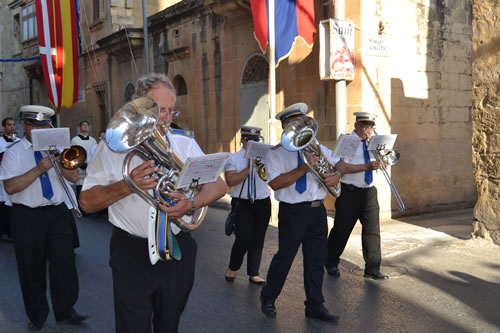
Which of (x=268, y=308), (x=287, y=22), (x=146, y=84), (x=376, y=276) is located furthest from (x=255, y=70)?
(x=146, y=84)

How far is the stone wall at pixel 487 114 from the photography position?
687 cm

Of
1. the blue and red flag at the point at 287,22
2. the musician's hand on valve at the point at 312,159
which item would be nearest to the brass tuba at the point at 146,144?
the musician's hand on valve at the point at 312,159

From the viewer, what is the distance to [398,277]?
18.8 feet

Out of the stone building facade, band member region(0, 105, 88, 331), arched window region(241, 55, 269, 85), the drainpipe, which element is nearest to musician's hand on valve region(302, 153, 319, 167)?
band member region(0, 105, 88, 331)

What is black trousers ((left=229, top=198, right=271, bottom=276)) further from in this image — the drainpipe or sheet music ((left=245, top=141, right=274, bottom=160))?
the drainpipe

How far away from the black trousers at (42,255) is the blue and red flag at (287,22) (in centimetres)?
643

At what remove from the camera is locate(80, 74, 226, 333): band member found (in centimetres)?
261

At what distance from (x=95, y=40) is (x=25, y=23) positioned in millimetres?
8499

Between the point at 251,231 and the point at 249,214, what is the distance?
0.19 m

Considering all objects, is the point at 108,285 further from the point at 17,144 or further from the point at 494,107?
the point at 494,107

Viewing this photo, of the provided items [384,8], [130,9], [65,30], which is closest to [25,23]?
[130,9]

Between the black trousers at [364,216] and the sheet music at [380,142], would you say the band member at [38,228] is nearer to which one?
the black trousers at [364,216]

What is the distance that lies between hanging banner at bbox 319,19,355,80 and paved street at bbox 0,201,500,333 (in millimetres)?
3204

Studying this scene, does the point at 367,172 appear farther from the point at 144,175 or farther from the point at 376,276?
the point at 144,175
